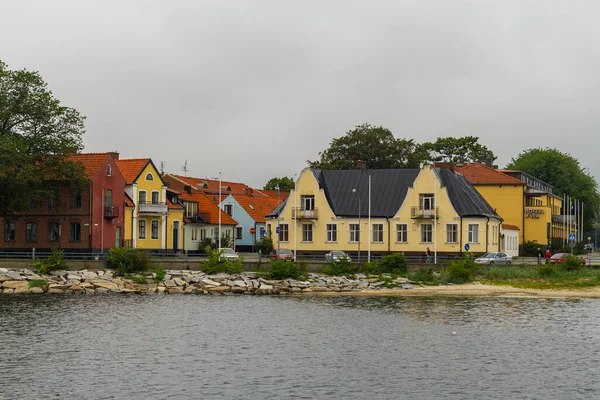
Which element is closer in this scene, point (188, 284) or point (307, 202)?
point (188, 284)

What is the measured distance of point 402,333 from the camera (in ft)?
159

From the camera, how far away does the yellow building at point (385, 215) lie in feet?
294

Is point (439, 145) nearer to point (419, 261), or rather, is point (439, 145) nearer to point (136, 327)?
point (419, 261)

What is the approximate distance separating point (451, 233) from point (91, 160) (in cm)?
3668

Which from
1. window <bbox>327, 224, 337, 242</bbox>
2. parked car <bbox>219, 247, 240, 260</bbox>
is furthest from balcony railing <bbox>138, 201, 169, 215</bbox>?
window <bbox>327, 224, 337, 242</bbox>

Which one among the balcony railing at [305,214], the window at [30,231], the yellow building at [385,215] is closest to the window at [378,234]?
the yellow building at [385,215]

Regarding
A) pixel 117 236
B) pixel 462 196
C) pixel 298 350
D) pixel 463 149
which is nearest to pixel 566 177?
pixel 463 149

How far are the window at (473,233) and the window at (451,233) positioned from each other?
1.39 m

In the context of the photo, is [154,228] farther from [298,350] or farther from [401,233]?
[298,350]

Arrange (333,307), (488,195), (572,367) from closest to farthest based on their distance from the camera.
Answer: (572,367)
(333,307)
(488,195)

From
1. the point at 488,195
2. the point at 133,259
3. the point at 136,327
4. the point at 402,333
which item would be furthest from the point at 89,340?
the point at 488,195

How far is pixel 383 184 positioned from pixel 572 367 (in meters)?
58.1

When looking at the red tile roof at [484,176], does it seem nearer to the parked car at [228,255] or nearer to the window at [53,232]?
the parked car at [228,255]

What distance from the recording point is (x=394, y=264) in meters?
79.0
